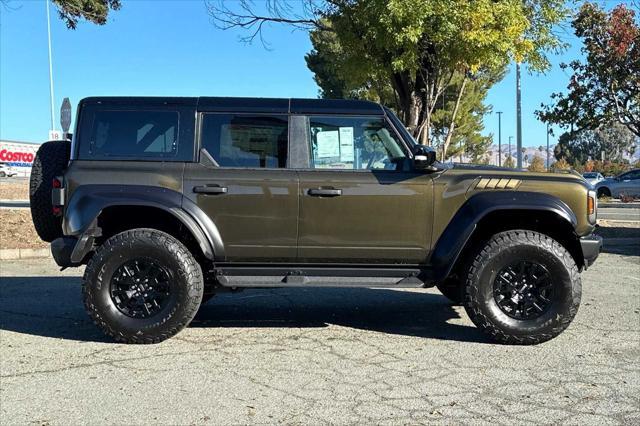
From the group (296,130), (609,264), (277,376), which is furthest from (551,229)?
(609,264)

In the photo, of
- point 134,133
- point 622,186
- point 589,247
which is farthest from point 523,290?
point 622,186

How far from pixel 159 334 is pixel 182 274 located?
1.84 feet

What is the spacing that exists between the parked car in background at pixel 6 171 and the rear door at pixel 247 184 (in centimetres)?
5226

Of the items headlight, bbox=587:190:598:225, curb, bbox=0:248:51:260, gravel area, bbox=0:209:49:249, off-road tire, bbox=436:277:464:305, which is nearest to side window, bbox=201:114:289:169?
off-road tire, bbox=436:277:464:305

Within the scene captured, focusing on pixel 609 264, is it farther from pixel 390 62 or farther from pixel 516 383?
pixel 516 383

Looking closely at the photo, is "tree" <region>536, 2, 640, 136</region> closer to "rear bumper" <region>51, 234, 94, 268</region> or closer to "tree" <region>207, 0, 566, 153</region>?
"tree" <region>207, 0, 566, 153</region>

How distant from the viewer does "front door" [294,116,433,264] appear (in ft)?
16.8

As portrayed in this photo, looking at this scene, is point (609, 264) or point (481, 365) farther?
point (609, 264)

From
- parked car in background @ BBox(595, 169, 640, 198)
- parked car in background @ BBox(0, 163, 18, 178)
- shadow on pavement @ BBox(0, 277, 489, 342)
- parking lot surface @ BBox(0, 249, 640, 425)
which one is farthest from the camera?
parked car in background @ BBox(0, 163, 18, 178)

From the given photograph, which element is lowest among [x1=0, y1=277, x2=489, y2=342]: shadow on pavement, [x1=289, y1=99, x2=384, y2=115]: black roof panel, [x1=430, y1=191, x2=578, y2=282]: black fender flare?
[x1=0, y1=277, x2=489, y2=342]: shadow on pavement

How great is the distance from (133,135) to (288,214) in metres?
1.58

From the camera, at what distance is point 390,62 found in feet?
36.6

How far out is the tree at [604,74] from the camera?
13.6m

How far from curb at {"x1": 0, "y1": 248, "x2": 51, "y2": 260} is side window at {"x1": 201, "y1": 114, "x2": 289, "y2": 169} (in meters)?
6.48
